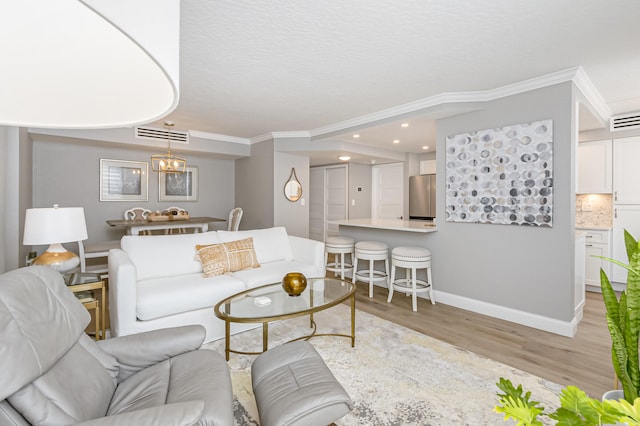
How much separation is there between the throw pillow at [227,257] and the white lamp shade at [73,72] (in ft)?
9.06

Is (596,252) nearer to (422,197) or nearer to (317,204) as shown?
(422,197)

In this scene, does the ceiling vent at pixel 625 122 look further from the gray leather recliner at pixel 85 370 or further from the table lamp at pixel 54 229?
the table lamp at pixel 54 229

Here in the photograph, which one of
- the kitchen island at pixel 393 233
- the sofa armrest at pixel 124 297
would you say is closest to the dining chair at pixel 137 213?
the sofa armrest at pixel 124 297

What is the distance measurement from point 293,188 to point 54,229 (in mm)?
3863

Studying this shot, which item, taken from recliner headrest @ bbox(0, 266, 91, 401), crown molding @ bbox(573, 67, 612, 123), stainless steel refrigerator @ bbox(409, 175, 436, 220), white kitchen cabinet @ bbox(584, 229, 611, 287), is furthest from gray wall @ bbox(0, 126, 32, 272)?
white kitchen cabinet @ bbox(584, 229, 611, 287)

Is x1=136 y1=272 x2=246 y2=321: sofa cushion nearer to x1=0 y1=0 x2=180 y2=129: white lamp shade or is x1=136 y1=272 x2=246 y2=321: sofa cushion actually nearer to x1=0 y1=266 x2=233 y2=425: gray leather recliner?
x1=0 y1=266 x2=233 y2=425: gray leather recliner

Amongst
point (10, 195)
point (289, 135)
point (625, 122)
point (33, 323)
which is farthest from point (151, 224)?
point (625, 122)

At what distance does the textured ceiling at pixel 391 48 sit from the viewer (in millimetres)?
2070

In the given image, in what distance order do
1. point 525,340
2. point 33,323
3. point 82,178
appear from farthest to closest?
point 82,178 → point 525,340 → point 33,323

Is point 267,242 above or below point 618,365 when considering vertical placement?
above

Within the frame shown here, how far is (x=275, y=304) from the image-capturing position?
2461 millimetres

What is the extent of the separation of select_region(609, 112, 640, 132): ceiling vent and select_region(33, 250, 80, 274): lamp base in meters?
6.23

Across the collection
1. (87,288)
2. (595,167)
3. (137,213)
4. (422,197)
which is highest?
(595,167)

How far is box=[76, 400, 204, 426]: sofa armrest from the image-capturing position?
101cm
